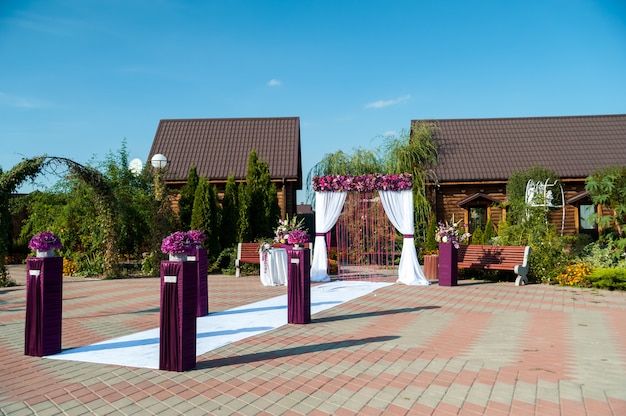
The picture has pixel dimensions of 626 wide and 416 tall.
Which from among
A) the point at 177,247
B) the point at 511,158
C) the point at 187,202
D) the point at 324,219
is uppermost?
the point at 511,158

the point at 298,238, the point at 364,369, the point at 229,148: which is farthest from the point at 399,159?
the point at 364,369

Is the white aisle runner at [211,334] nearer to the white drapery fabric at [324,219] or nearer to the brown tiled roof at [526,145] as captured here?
the white drapery fabric at [324,219]

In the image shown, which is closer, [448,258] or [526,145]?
[448,258]

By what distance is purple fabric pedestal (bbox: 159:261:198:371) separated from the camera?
508 centimetres

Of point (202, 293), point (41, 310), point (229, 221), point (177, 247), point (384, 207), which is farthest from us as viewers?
point (229, 221)

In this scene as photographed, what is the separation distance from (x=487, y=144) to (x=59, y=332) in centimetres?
2202

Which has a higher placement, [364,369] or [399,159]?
[399,159]

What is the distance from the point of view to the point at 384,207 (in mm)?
13383

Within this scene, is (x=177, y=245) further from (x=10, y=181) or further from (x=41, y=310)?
(x=10, y=181)

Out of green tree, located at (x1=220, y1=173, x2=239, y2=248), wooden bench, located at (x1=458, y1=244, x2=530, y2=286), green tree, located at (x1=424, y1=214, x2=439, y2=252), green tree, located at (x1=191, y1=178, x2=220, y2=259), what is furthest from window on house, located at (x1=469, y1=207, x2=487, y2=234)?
green tree, located at (x1=191, y1=178, x2=220, y2=259)

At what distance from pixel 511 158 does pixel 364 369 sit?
66.2 feet

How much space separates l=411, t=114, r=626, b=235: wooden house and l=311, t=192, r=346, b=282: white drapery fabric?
915cm

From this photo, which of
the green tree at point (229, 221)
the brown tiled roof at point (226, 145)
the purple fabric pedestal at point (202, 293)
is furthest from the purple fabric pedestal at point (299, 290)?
the brown tiled roof at point (226, 145)

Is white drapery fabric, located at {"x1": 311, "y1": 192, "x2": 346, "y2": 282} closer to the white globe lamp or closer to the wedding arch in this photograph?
the wedding arch
